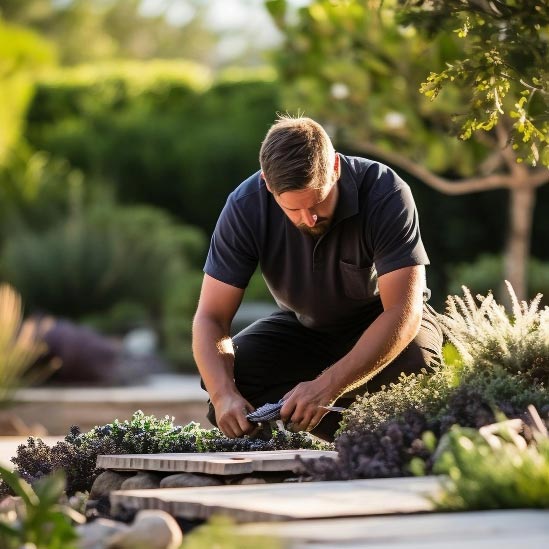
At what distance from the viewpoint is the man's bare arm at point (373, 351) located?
4.00 meters

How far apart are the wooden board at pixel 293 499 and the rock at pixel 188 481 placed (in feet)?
1.02

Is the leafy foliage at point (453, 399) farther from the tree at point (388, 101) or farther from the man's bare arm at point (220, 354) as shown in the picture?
the tree at point (388, 101)

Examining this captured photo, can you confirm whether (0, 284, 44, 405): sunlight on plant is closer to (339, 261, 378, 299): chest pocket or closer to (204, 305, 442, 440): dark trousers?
(204, 305, 442, 440): dark trousers

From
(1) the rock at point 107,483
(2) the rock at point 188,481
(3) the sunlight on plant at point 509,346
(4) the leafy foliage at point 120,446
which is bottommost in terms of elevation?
(4) the leafy foliage at point 120,446

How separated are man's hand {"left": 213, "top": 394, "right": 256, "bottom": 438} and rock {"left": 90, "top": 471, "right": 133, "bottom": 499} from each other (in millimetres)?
377

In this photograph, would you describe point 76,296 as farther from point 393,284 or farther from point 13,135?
point 393,284

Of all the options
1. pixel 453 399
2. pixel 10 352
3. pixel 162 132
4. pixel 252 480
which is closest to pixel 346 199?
pixel 453 399

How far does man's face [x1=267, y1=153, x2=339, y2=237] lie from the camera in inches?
166

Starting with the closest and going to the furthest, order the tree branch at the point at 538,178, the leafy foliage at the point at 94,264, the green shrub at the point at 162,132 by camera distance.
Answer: the tree branch at the point at 538,178 < the leafy foliage at the point at 94,264 < the green shrub at the point at 162,132

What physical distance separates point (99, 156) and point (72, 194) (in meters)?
2.57

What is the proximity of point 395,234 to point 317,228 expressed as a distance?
11.1 inches

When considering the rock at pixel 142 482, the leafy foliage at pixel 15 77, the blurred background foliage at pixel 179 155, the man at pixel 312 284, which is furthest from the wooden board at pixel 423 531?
the leafy foliage at pixel 15 77

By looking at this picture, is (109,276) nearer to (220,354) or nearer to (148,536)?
(220,354)

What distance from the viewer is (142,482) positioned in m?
3.73
